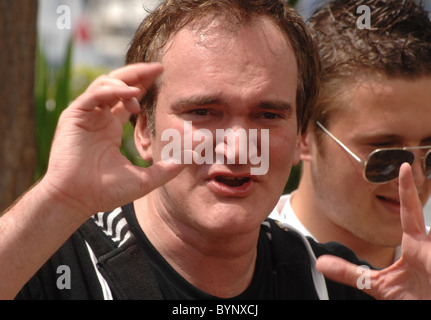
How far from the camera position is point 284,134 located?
2.48 meters

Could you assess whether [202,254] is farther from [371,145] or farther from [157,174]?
[371,145]

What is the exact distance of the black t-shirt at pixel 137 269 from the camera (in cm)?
220

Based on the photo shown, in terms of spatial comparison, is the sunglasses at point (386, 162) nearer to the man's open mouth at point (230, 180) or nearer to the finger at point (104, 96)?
the man's open mouth at point (230, 180)

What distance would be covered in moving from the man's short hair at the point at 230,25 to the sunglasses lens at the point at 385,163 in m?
0.38

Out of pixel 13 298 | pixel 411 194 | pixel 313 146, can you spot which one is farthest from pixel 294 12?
pixel 13 298

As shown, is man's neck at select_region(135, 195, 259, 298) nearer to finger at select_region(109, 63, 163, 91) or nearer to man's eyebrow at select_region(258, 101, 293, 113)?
man's eyebrow at select_region(258, 101, 293, 113)

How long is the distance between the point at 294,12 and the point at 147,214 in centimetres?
107

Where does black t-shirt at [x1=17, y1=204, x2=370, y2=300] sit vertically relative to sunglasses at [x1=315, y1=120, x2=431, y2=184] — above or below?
below

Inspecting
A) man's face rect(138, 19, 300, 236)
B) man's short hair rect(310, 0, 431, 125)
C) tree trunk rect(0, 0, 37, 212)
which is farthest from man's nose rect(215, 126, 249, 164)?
tree trunk rect(0, 0, 37, 212)

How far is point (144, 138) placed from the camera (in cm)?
267

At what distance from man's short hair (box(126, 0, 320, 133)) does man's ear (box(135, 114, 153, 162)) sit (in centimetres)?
5

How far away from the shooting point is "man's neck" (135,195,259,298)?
96.3 inches

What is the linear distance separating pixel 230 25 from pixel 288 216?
1251 mm

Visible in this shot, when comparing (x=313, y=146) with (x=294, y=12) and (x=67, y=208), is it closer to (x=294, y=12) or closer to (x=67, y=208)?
(x=294, y=12)
